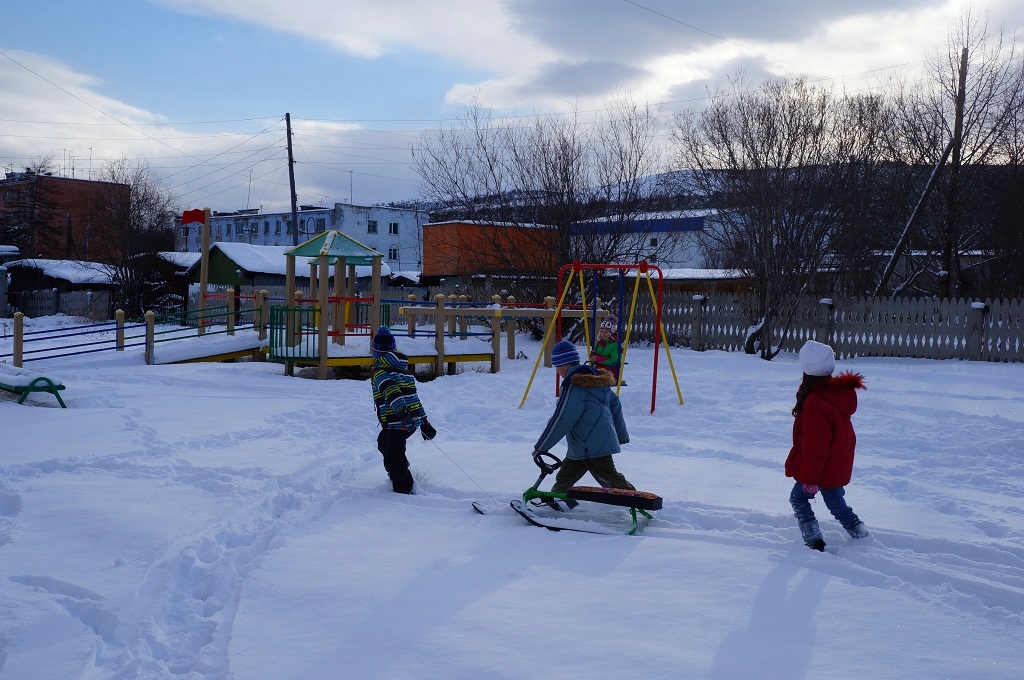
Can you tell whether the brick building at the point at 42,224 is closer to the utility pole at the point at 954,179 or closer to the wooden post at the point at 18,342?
the wooden post at the point at 18,342

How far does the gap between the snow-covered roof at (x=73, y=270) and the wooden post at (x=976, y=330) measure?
33.9 meters

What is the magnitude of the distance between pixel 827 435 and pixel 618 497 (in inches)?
58.8

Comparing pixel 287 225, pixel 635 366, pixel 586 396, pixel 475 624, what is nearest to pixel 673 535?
pixel 586 396

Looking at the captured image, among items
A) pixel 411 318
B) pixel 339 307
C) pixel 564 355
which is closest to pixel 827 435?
pixel 564 355

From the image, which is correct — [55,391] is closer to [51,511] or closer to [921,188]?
[51,511]

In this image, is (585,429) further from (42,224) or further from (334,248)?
(42,224)

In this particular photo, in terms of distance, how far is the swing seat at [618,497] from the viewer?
608cm

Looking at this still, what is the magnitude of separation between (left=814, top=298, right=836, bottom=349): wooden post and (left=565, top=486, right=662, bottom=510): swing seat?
45.8ft

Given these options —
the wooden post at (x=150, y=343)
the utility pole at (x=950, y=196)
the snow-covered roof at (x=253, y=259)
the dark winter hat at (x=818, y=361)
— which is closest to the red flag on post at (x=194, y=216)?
the wooden post at (x=150, y=343)

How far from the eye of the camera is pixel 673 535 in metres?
6.04

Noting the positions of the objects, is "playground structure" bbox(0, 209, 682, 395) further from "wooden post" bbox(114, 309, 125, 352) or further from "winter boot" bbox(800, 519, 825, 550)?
"winter boot" bbox(800, 519, 825, 550)

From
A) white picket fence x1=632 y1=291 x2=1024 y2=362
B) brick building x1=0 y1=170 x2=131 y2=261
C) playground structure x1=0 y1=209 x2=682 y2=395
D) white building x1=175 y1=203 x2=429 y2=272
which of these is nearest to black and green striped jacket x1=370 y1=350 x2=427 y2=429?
playground structure x1=0 y1=209 x2=682 y2=395

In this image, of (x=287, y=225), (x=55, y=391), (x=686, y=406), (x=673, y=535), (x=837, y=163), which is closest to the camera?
(x=673, y=535)

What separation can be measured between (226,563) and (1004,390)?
1184 cm
